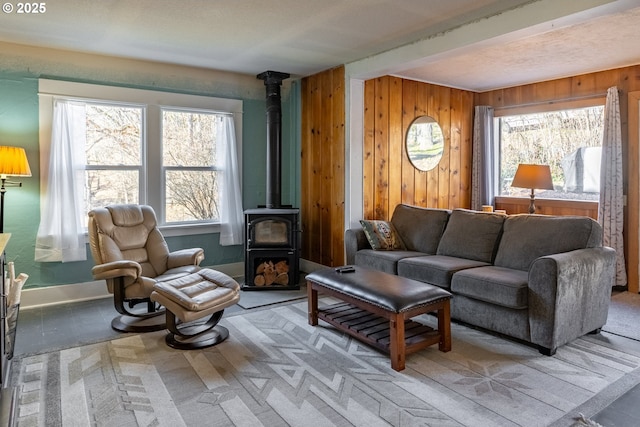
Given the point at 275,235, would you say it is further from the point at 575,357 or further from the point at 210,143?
the point at 575,357

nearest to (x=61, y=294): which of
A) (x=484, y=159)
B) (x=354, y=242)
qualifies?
(x=354, y=242)

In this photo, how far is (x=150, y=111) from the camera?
471 cm

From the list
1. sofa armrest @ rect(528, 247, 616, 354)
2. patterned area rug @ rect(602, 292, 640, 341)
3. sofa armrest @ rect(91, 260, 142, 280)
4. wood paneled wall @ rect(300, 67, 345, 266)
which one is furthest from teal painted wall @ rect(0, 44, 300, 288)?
patterned area rug @ rect(602, 292, 640, 341)

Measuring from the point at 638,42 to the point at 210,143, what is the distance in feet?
14.5

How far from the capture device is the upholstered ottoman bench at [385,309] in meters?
2.74

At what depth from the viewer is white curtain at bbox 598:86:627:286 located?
4648 mm

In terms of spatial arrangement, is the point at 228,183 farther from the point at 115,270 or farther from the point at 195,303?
→ the point at 195,303

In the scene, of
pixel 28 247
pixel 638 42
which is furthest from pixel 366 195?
pixel 28 247

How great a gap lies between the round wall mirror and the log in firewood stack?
207 centimetres

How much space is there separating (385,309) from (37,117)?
3709 millimetres

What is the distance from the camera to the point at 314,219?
5457 mm

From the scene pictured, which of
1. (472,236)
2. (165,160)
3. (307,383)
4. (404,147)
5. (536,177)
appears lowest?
(307,383)

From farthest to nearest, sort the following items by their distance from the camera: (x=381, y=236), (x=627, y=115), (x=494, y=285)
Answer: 1. (x=627, y=115)
2. (x=381, y=236)
3. (x=494, y=285)

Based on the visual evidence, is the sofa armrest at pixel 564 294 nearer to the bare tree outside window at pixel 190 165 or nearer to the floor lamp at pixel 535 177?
the floor lamp at pixel 535 177
